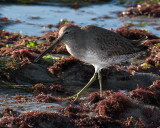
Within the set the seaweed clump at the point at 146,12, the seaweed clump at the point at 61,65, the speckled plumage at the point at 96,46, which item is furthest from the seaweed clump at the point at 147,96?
the seaweed clump at the point at 146,12

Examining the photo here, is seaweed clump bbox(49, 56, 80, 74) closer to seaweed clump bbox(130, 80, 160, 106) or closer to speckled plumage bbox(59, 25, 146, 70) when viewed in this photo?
speckled plumage bbox(59, 25, 146, 70)

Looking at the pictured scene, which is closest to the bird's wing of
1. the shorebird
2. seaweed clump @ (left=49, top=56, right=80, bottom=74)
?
the shorebird

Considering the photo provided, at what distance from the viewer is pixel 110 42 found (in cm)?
531

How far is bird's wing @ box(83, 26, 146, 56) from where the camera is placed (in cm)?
510

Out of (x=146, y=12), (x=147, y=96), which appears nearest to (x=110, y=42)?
(x=147, y=96)

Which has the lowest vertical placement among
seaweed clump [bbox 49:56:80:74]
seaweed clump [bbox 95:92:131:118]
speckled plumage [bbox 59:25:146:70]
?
seaweed clump [bbox 95:92:131:118]

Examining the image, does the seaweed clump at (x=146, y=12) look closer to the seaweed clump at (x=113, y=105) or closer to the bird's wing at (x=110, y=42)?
the bird's wing at (x=110, y=42)

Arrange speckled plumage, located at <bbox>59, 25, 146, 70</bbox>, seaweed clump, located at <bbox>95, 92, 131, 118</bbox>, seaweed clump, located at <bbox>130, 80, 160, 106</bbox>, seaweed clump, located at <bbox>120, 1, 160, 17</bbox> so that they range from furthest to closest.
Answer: seaweed clump, located at <bbox>120, 1, 160, 17</bbox> → seaweed clump, located at <bbox>130, 80, 160, 106</bbox> → speckled plumage, located at <bbox>59, 25, 146, 70</bbox> → seaweed clump, located at <bbox>95, 92, 131, 118</bbox>

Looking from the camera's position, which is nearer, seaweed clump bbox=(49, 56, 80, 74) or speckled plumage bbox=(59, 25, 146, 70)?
speckled plumage bbox=(59, 25, 146, 70)

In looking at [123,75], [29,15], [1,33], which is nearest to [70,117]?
[123,75]

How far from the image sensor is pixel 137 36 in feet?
32.4

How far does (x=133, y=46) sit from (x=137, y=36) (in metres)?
4.27

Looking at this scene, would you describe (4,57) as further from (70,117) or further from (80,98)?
(70,117)

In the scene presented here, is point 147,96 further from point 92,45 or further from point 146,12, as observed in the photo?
point 146,12
